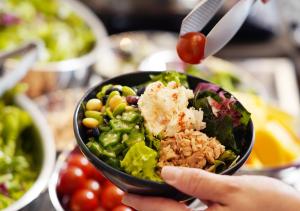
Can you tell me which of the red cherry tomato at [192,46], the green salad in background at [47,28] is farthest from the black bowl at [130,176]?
the green salad in background at [47,28]

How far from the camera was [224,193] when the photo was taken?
1.13m

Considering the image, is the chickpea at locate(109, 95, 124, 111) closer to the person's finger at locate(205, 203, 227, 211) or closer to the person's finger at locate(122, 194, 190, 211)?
the person's finger at locate(122, 194, 190, 211)

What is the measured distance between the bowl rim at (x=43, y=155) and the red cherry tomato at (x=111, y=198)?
0.21m

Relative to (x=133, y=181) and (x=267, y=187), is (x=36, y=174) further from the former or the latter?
(x=267, y=187)

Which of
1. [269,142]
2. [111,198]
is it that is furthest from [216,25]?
[269,142]

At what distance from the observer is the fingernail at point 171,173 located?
1.11 m

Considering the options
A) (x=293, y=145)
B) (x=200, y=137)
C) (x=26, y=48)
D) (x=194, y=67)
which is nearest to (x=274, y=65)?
(x=194, y=67)

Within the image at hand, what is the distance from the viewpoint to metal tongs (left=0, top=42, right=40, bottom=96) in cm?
200

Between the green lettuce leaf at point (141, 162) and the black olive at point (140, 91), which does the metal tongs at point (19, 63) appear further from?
the green lettuce leaf at point (141, 162)

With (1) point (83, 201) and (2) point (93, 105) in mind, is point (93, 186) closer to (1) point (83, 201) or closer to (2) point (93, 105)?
(1) point (83, 201)

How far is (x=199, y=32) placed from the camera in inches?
53.6

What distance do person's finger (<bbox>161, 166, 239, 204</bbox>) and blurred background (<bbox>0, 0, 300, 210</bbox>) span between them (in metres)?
0.49

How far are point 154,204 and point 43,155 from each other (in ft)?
2.62

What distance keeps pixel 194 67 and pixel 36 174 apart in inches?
38.7
